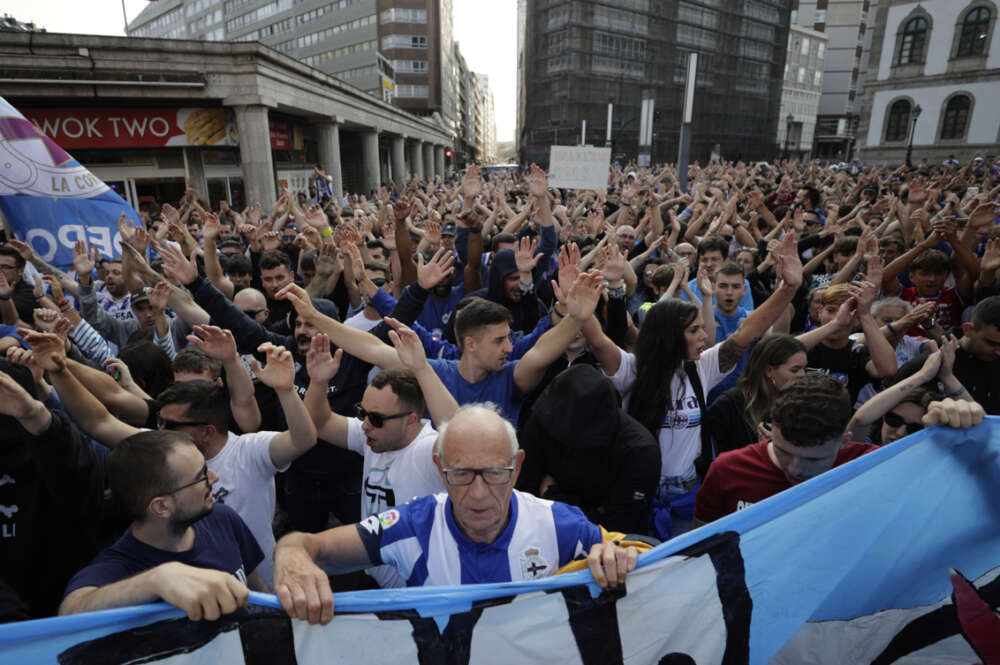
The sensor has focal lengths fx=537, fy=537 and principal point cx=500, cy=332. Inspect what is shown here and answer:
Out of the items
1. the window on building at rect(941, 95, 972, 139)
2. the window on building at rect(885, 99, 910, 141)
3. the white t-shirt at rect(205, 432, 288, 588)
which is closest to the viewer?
the white t-shirt at rect(205, 432, 288, 588)

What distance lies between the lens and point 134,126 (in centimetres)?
1611

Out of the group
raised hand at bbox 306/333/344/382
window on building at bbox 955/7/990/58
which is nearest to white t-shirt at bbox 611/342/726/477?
raised hand at bbox 306/333/344/382

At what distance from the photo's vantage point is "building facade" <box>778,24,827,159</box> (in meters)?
72.2

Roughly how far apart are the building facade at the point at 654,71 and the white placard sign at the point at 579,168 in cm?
4103

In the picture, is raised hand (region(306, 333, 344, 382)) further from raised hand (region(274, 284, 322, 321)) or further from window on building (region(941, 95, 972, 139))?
window on building (region(941, 95, 972, 139))

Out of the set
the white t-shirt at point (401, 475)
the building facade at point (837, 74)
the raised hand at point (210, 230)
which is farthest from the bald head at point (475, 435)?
the building facade at point (837, 74)

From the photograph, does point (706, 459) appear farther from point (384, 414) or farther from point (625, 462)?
point (384, 414)

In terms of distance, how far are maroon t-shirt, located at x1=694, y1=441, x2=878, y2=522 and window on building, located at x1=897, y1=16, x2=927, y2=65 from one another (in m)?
50.0

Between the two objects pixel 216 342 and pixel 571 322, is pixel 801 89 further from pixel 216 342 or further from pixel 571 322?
pixel 216 342

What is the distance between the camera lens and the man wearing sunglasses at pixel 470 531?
1.77 metres

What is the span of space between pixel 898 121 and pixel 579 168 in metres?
42.8

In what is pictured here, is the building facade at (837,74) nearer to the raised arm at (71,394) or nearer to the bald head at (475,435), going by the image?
the bald head at (475,435)

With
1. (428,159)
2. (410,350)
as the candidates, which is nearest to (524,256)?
(410,350)

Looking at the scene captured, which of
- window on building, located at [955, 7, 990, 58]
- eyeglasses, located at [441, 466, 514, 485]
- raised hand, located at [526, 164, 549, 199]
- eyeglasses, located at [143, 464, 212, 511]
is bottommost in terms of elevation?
eyeglasses, located at [143, 464, 212, 511]
